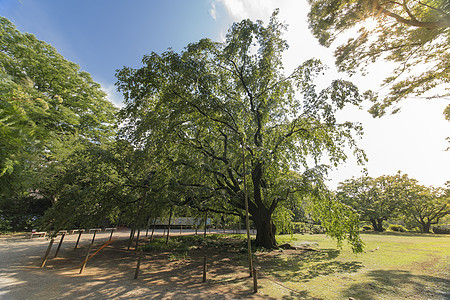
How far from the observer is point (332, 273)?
7102 mm

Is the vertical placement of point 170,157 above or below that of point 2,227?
above

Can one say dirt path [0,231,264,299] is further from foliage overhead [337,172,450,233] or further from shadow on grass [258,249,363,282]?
foliage overhead [337,172,450,233]

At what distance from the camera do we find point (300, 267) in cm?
814

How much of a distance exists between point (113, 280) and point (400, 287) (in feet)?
29.3

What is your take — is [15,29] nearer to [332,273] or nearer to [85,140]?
[85,140]

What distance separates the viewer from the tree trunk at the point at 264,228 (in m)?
11.9

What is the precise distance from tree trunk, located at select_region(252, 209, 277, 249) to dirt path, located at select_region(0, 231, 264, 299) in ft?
14.0

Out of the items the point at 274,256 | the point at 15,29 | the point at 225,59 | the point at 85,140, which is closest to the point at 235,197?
the point at 274,256

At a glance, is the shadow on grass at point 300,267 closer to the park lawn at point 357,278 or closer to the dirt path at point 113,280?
the park lawn at point 357,278

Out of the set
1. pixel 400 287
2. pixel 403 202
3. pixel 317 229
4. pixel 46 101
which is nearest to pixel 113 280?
pixel 400 287

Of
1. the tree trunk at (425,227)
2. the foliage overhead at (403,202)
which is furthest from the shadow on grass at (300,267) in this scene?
the tree trunk at (425,227)

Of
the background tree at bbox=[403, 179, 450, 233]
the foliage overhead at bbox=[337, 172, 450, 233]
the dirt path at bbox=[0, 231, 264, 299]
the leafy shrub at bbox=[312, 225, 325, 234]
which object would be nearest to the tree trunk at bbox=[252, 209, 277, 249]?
the dirt path at bbox=[0, 231, 264, 299]

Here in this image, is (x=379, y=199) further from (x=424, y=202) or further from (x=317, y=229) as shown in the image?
(x=317, y=229)

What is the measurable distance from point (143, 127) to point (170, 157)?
11.0 feet
